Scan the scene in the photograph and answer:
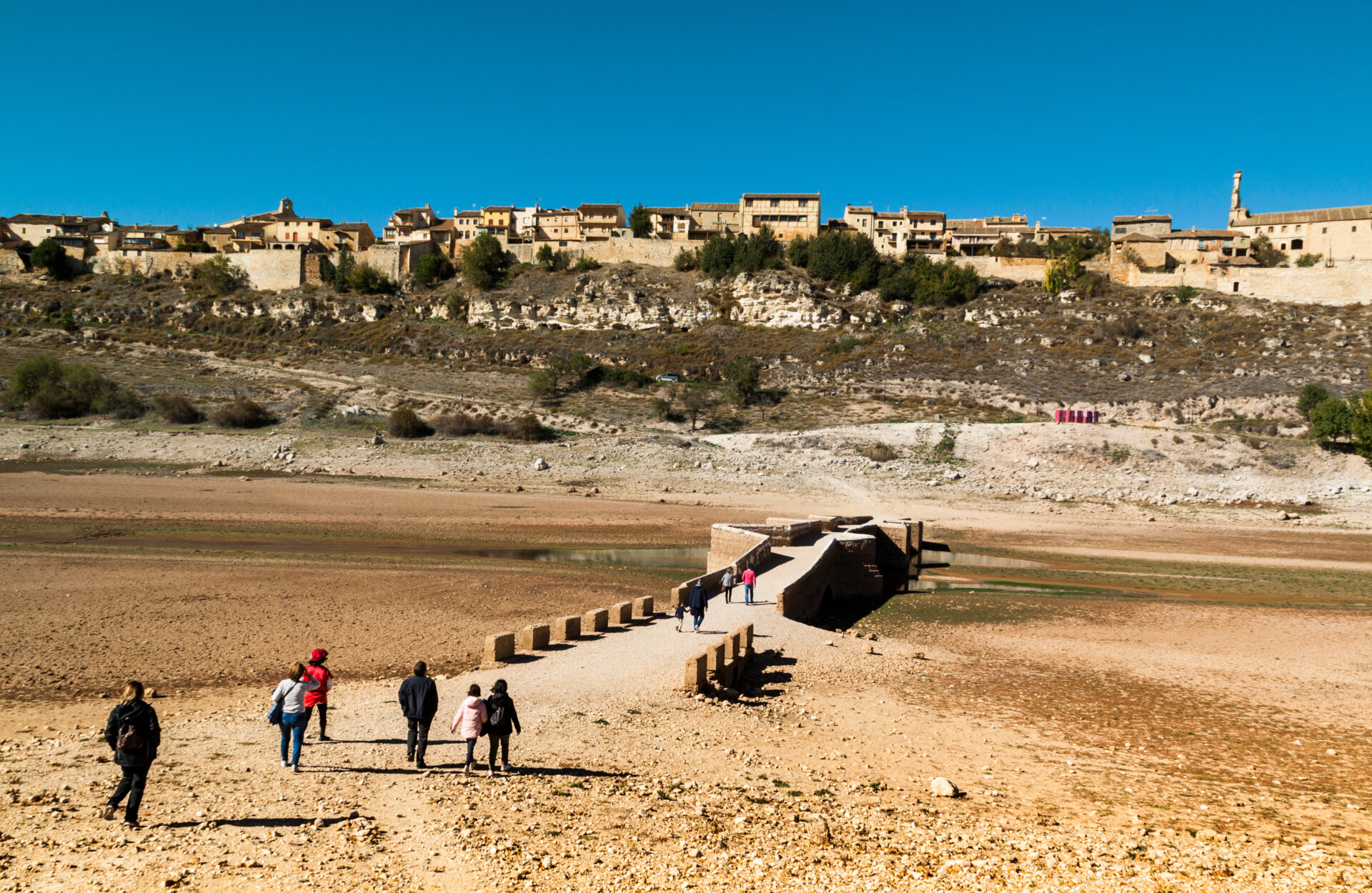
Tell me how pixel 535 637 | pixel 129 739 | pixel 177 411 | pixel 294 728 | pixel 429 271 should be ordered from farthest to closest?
pixel 429 271, pixel 177 411, pixel 535 637, pixel 294 728, pixel 129 739

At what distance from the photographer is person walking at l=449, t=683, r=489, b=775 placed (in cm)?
891

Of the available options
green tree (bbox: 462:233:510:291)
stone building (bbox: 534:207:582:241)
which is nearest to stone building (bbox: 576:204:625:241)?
stone building (bbox: 534:207:582:241)

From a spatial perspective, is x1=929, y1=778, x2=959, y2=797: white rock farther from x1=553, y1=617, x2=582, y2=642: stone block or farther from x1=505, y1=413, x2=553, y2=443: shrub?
x1=505, y1=413, x2=553, y2=443: shrub

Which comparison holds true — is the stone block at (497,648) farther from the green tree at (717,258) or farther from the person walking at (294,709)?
the green tree at (717,258)

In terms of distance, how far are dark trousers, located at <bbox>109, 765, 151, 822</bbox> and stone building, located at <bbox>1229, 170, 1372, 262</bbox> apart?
88.8 m

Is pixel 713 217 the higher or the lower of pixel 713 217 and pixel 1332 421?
the higher

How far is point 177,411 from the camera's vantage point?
1965 inches

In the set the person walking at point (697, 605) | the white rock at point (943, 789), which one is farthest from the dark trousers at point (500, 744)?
the person walking at point (697, 605)

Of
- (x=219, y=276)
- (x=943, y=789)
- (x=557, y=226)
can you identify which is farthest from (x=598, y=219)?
(x=943, y=789)

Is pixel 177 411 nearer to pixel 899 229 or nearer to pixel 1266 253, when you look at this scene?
pixel 899 229

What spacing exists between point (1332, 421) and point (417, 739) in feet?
157

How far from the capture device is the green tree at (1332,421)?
4050 centimetres

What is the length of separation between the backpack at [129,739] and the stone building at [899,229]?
78.9 m

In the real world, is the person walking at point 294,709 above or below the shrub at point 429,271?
below
